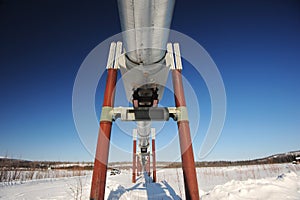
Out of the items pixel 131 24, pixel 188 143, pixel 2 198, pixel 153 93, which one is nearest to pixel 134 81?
pixel 153 93

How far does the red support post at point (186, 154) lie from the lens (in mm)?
2916

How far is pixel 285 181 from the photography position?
13.0 feet

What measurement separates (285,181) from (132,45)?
464 centimetres

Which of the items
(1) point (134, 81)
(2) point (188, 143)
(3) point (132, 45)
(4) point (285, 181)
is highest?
(3) point (132, 45)

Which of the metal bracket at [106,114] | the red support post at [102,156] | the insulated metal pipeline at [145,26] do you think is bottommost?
the red support post at [102,156]

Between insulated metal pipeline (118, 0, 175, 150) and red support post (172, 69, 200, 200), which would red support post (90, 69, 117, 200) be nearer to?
insulated metal pipeline (118, 0, 175, 150)

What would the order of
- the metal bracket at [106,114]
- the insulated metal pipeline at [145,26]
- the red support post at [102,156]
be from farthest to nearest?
the metal bracket at [106,114] → the red support post at [102,156] → the insulated metal pipeline at [145,26]

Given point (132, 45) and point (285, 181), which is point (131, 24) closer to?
point (132, 45)

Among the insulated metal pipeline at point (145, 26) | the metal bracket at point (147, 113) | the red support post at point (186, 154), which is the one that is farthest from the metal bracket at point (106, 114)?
the red support post at point (186, 154)

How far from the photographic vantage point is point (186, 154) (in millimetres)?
3098

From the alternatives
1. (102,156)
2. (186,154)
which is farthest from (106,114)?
(186,154)

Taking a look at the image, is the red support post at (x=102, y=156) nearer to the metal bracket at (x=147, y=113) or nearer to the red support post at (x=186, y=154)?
the metal bracket at (x=147, y=113)

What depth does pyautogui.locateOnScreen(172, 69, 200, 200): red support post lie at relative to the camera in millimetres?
2916

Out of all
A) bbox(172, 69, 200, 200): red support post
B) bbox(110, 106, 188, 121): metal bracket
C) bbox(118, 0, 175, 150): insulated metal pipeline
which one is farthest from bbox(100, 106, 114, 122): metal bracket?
bbox(172, 69, 200, 200): red support post
